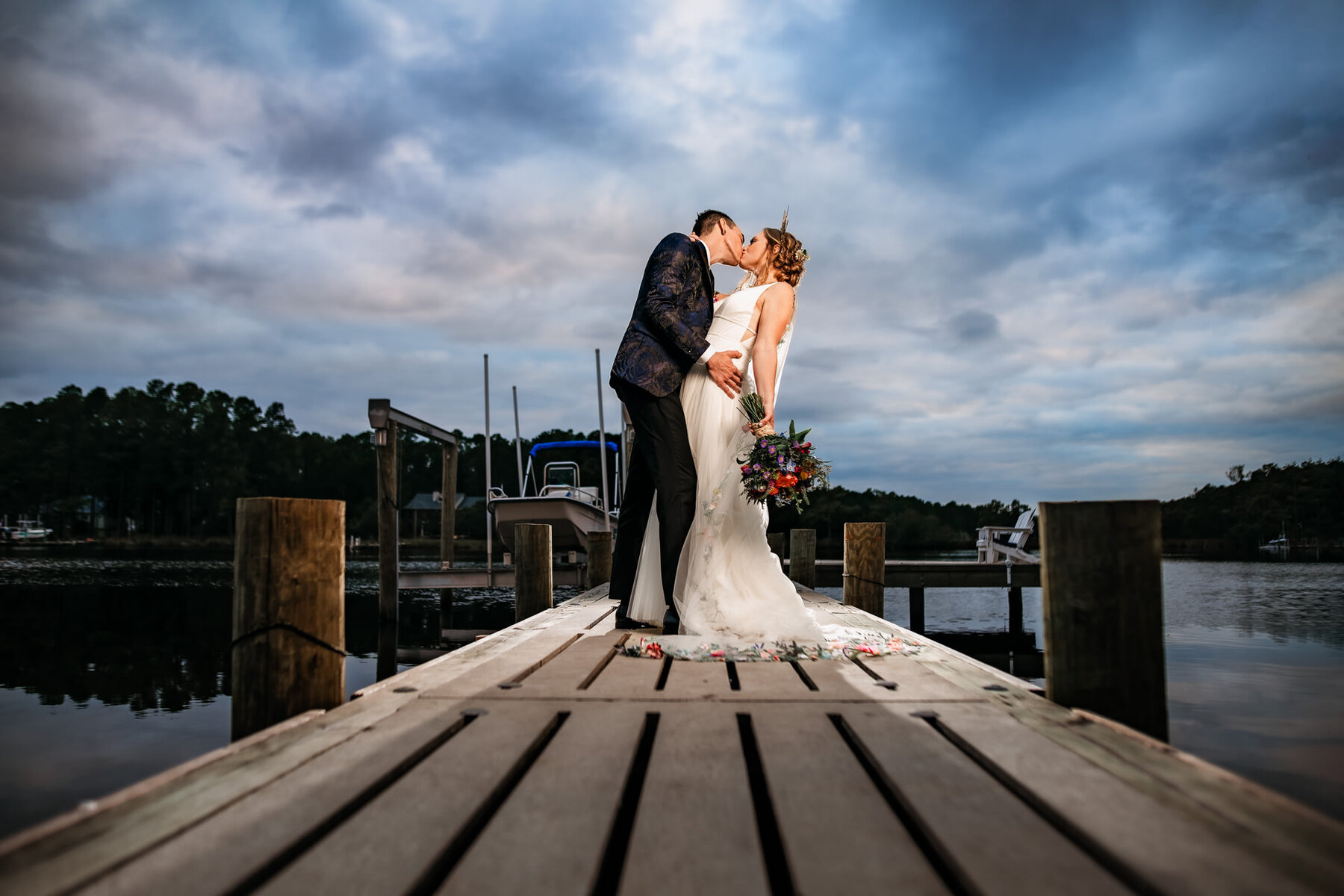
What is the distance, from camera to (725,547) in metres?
3.49

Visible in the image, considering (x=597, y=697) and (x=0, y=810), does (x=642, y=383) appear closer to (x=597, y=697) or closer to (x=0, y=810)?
(x=597, y=697)

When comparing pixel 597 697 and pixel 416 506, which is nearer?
pixel 597 697

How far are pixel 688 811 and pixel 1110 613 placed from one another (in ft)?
4.41

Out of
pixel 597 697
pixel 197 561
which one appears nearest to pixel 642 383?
pixel 597 697

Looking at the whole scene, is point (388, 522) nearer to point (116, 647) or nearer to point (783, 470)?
point (783, 470)

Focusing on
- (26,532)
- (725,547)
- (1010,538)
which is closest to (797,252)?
(725,547)

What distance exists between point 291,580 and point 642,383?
184cm

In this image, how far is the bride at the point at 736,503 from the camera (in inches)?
129

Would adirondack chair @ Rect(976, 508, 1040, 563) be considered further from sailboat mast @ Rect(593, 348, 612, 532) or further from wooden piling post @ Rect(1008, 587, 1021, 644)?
sailboat mast @ Rect(593, 348, 612, 532)

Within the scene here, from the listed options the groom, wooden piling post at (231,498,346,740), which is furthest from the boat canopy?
wooden piling post at (231,498,346,740)

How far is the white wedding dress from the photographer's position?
3.24 m

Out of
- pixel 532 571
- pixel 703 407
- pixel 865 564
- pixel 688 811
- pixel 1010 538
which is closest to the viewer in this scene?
pixel 688 811

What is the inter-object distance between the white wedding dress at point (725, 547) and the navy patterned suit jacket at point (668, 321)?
0.55 feet

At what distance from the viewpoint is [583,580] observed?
11.8 metres
